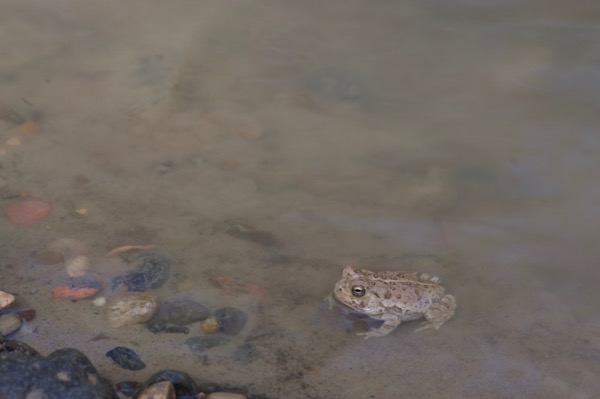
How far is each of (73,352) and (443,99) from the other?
199 inches

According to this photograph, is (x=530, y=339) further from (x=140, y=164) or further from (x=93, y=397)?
(x=140, y=164)

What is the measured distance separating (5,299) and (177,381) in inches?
58.7

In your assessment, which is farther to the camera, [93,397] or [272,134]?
[272,134]

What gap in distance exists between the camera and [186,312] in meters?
5.30

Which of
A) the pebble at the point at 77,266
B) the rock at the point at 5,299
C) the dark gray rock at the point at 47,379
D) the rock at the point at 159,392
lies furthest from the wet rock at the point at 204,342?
the rock at the point at 5,299

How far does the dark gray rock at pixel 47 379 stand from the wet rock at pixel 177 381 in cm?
35

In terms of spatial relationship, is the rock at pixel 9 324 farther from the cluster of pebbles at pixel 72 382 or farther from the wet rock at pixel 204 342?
the wet rock at pixel 204 342

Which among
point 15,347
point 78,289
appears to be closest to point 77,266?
point 78,289

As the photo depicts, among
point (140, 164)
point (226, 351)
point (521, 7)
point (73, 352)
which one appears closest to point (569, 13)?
point (521, 7)

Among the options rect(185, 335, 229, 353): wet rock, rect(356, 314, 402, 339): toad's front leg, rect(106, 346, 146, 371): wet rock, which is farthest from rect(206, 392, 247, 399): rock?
rect(356, 314, 402, 339): toad's front leg

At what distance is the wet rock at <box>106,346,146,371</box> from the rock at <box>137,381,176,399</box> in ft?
1.30

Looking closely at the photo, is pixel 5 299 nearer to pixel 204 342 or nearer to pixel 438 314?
pixel 204 342

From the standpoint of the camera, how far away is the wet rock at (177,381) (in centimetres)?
457

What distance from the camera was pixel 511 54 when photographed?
28.1 ft
